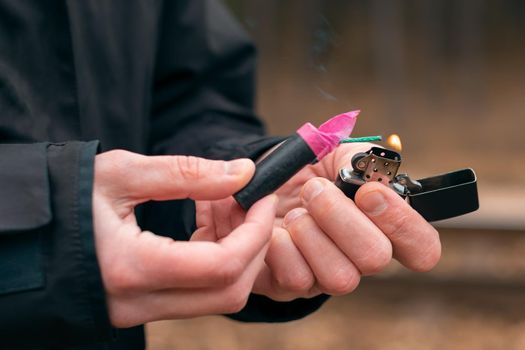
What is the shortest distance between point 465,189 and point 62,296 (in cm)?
38

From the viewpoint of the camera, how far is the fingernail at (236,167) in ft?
2.10

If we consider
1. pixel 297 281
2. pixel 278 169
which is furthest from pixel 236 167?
pixel 297 281

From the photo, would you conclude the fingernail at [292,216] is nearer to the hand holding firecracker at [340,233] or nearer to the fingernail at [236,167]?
the hand holding firecracker at [340,233]

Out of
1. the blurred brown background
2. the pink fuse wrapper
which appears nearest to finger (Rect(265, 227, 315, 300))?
the pink fuse wrapper

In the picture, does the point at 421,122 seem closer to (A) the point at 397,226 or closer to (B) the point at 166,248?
(A) the point at 397,226

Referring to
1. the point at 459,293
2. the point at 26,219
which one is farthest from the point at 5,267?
the point at 459,293

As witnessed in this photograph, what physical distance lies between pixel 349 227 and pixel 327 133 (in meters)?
0.09

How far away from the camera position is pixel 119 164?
611 millimetres

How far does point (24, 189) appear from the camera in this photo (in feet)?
1.97

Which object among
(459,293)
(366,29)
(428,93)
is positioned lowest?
(459,293)

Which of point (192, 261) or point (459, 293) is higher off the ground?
point (192, 261)

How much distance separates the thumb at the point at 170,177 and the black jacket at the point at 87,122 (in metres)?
0.03

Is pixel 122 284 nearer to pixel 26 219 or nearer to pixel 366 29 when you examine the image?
pixel 26 219

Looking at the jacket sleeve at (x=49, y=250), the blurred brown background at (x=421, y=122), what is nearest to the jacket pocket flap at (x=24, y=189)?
the jacket sleeve at (x=49, y=250)
